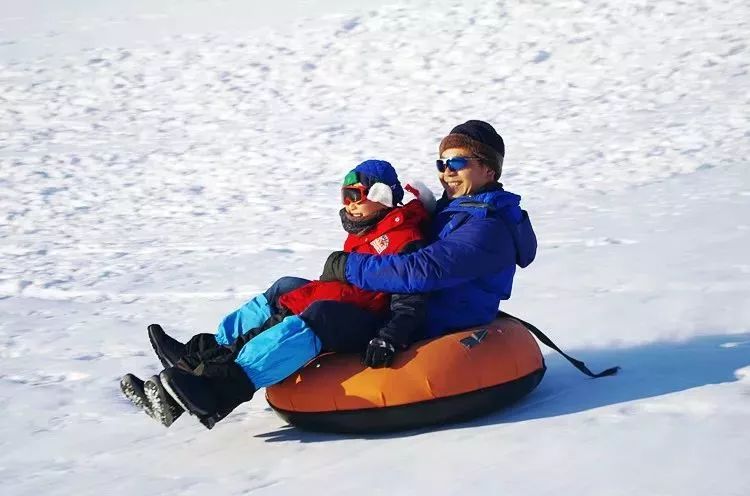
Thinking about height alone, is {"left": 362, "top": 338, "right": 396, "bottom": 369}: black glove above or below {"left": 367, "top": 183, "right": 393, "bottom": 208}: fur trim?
below

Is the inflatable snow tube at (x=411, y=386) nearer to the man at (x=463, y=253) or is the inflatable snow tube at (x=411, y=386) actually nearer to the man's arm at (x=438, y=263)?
the man at (x=463, y=253)

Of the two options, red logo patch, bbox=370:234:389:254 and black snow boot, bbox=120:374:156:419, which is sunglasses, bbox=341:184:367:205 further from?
black snow boot, bbox=120:374:156:419

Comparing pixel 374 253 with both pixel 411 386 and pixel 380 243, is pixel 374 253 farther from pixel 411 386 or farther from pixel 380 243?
pixel 411 386

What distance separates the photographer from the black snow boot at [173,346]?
4441mm

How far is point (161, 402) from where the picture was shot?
3920 mm

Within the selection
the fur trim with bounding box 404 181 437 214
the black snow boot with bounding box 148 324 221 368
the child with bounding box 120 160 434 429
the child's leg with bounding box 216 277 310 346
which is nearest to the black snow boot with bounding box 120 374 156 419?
the child with bounding box 120 160 434 429

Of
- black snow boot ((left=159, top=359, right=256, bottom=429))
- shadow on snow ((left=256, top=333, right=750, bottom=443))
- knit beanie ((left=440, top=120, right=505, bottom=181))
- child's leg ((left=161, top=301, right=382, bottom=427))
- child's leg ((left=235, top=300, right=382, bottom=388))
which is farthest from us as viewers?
knit beanie ((left=440, top=120, right=505, bottom=181))

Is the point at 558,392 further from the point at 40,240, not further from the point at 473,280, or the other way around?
the point at 40,240

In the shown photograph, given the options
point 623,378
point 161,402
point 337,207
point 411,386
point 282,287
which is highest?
point 282,287

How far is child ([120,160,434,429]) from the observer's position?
13.0 feet

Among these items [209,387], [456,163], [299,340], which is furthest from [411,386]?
[456,163]

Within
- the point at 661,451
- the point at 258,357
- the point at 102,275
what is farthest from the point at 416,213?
the point at 102,275

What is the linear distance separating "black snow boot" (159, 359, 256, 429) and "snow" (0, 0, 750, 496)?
24cm

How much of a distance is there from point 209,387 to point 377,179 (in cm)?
115
